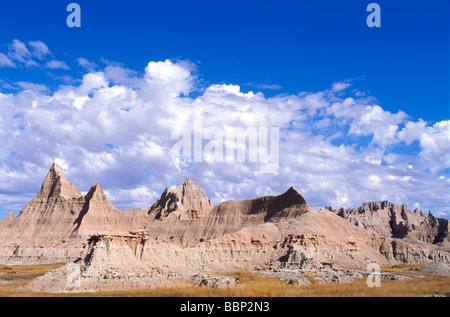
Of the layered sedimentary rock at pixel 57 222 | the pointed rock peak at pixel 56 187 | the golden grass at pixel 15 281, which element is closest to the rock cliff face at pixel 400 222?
the layered sedimentary rock at pixel 57 222

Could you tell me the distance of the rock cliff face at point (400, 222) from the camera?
15450cm

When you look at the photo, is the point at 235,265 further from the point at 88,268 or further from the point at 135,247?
the point at 88,268

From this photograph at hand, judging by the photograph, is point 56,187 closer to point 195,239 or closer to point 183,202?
point 183,202

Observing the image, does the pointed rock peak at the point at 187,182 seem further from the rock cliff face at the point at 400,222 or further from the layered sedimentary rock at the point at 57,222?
the rock cliff face at the point at 400,222

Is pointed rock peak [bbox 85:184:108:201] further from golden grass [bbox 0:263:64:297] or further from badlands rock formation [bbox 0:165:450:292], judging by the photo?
golden grass [bbox 0:263:64:297]

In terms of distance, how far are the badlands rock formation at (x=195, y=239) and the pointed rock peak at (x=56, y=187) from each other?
1.53 ft

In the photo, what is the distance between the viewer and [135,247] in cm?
5488

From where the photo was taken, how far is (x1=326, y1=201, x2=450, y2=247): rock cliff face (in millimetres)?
154500

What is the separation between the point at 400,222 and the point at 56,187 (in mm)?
145419

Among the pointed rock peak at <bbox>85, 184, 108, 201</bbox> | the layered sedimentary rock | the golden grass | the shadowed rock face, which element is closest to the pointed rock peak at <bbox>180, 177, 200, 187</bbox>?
the shadowed rock face

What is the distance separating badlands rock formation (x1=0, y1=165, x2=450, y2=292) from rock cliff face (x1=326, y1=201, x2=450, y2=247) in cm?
51

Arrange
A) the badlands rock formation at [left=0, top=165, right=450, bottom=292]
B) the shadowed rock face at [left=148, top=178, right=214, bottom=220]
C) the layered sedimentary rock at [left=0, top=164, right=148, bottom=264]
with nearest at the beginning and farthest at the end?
the badlands rock formation at [left=0, top=165, right=450, bottom=292], the layered sedimentary rock at [left=0, top=164, right=148, bottom=264], the shadowed rock face at [left=148, top=178, right=214, bottom=220]
